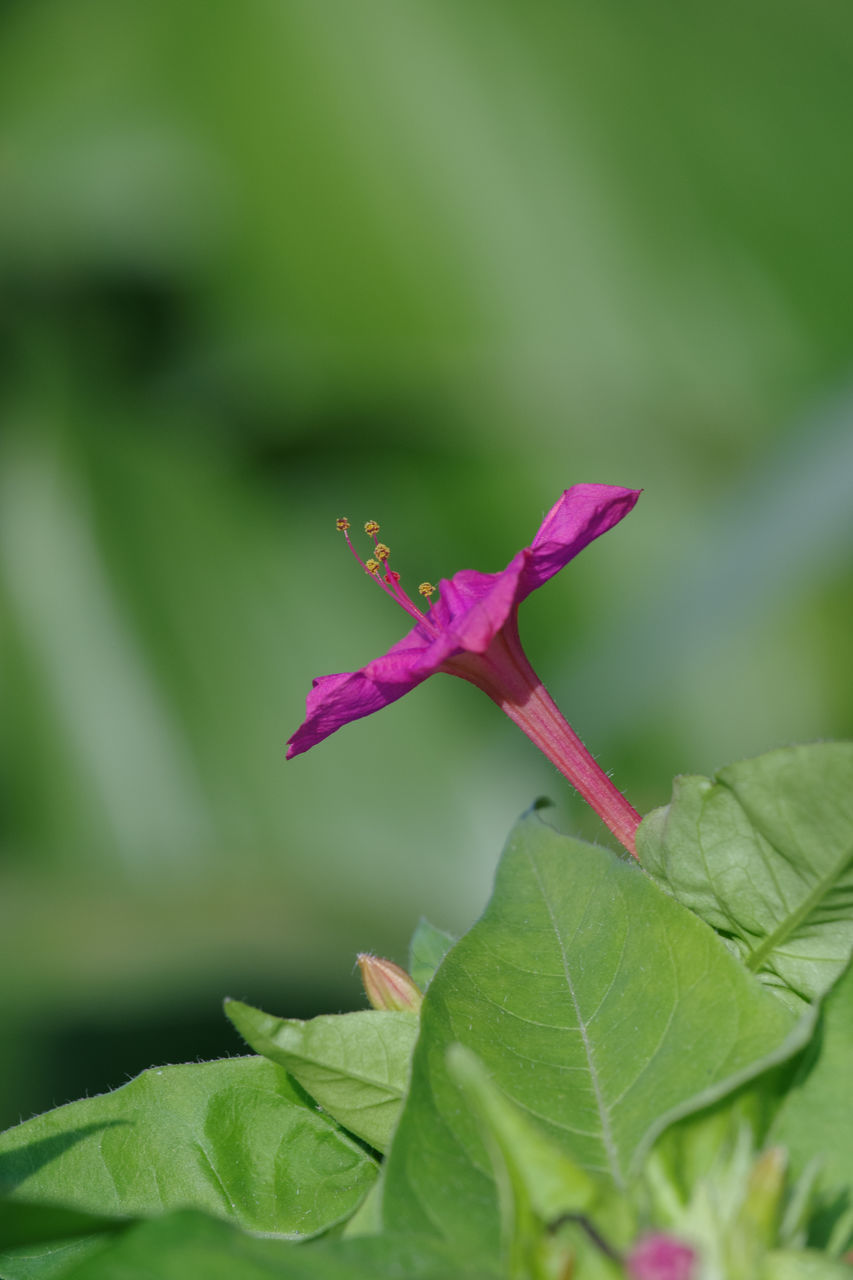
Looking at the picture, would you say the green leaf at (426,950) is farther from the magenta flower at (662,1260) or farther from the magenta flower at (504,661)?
the magenta flower at (662,1260)

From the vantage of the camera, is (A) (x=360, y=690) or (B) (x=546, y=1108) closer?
(B) (x=546, y=1108)

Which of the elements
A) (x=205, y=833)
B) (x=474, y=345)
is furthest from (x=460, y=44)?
(x=205, y=833)

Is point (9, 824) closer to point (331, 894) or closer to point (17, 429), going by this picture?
point (331, 894)

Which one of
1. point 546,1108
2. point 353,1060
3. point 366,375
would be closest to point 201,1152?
point 353,1060

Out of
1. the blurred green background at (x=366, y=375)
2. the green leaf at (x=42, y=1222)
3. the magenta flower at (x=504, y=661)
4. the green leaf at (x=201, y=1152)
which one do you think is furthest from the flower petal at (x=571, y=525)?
the blurred green background at (x=366, y=375)

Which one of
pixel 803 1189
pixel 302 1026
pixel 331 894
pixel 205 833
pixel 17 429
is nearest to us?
pixel 803 1189

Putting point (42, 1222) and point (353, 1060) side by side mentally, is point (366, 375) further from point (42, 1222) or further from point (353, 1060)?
point (42, 1222)

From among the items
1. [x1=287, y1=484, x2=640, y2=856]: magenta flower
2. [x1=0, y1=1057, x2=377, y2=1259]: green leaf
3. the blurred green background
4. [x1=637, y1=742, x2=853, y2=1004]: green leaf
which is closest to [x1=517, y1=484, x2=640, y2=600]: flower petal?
[x1=287, y1=484, x2=640, y2=856]: magenta flower
